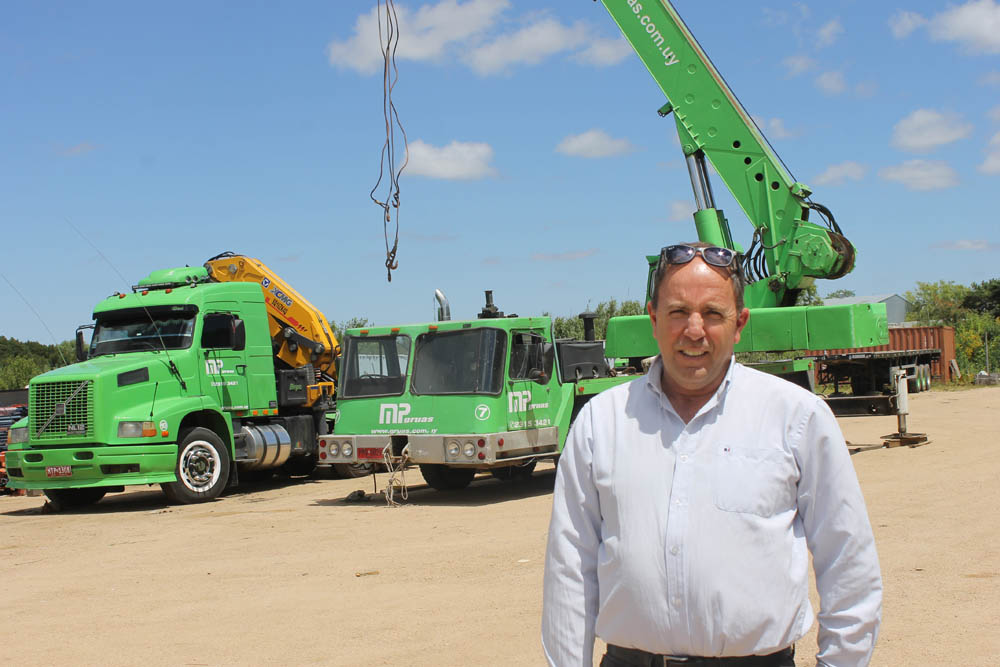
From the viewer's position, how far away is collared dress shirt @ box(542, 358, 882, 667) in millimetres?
2545

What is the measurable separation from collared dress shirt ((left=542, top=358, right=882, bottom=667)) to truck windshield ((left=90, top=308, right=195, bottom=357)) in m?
12.8

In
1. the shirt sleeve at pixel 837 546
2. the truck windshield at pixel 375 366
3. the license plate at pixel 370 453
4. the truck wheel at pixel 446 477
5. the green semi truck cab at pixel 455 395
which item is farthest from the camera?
the truck wheel at pixel 446 477

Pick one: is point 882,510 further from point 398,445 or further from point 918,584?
point 398,445

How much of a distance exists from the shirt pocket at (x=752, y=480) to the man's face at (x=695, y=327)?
23 cm

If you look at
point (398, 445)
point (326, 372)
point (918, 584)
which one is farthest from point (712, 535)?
point (326, 372)

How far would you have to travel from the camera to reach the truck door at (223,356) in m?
14.8

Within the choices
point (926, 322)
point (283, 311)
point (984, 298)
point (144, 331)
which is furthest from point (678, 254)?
point (984, 298)

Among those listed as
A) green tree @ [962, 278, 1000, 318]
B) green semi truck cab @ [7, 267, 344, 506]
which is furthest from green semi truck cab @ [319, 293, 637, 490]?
green tree @ [962, 278, 1000, 318]

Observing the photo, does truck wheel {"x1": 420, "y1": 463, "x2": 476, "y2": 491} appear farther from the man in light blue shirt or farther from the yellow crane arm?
the man in light blue shirt

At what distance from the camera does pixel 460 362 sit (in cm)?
1280

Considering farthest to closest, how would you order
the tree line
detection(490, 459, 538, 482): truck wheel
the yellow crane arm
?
the tree line < the yellow crane arm < detection(490, 459, 538, 482): truck wheel

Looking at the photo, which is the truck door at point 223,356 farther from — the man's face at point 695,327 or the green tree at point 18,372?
the green tree at point 18,372

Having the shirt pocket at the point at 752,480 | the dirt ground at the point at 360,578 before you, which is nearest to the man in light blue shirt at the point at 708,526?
the shirt pocket at the point at 752,480

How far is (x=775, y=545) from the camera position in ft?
8.46
